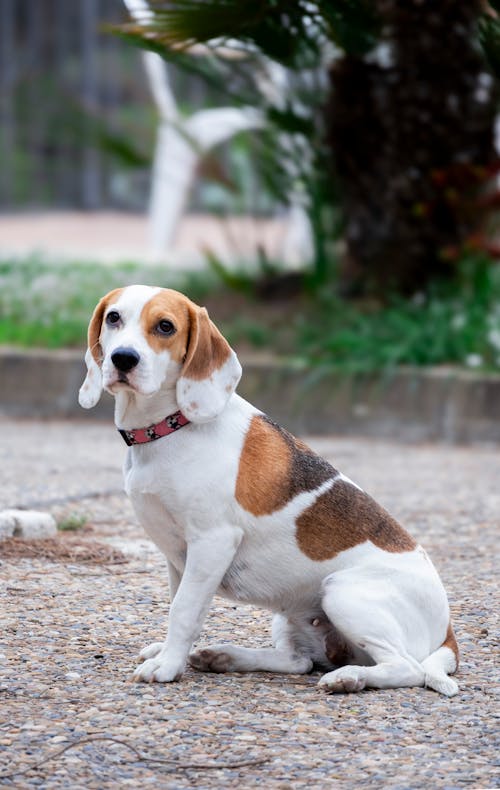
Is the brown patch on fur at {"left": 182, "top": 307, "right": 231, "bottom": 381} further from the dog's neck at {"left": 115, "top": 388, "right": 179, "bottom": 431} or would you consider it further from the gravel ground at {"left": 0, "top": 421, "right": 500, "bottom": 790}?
the gravel ground at {"left": 0, "top": 421, "right": 500, "bottom": 790}

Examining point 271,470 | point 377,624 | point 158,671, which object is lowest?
point 158,671

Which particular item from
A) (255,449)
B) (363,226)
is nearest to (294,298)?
(363,226)

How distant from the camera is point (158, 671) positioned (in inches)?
129

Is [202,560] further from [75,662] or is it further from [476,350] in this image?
[476,350]

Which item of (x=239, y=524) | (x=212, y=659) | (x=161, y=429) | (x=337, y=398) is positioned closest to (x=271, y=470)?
(x=239, y=524)

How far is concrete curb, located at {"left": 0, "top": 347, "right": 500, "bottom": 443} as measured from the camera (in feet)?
27.9

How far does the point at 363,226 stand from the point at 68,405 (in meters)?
2.61

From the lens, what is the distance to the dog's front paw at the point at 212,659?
11.4ft

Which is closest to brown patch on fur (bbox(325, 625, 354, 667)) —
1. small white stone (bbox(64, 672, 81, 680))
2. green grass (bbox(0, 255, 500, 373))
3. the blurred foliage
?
small white stone (bbox(64, 672, 81, 680))

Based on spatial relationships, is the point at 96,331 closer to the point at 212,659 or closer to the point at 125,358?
the point at 125,358

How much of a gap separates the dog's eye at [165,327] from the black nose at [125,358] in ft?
0.38

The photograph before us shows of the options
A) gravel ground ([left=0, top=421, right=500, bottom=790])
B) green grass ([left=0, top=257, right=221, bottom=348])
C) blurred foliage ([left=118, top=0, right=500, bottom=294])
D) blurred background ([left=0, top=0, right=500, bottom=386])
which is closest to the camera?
gravel ground ([left=0, top=421, right=500, bottom=790])

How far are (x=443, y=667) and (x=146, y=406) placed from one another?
1.07 m

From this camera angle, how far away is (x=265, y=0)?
565 cm
